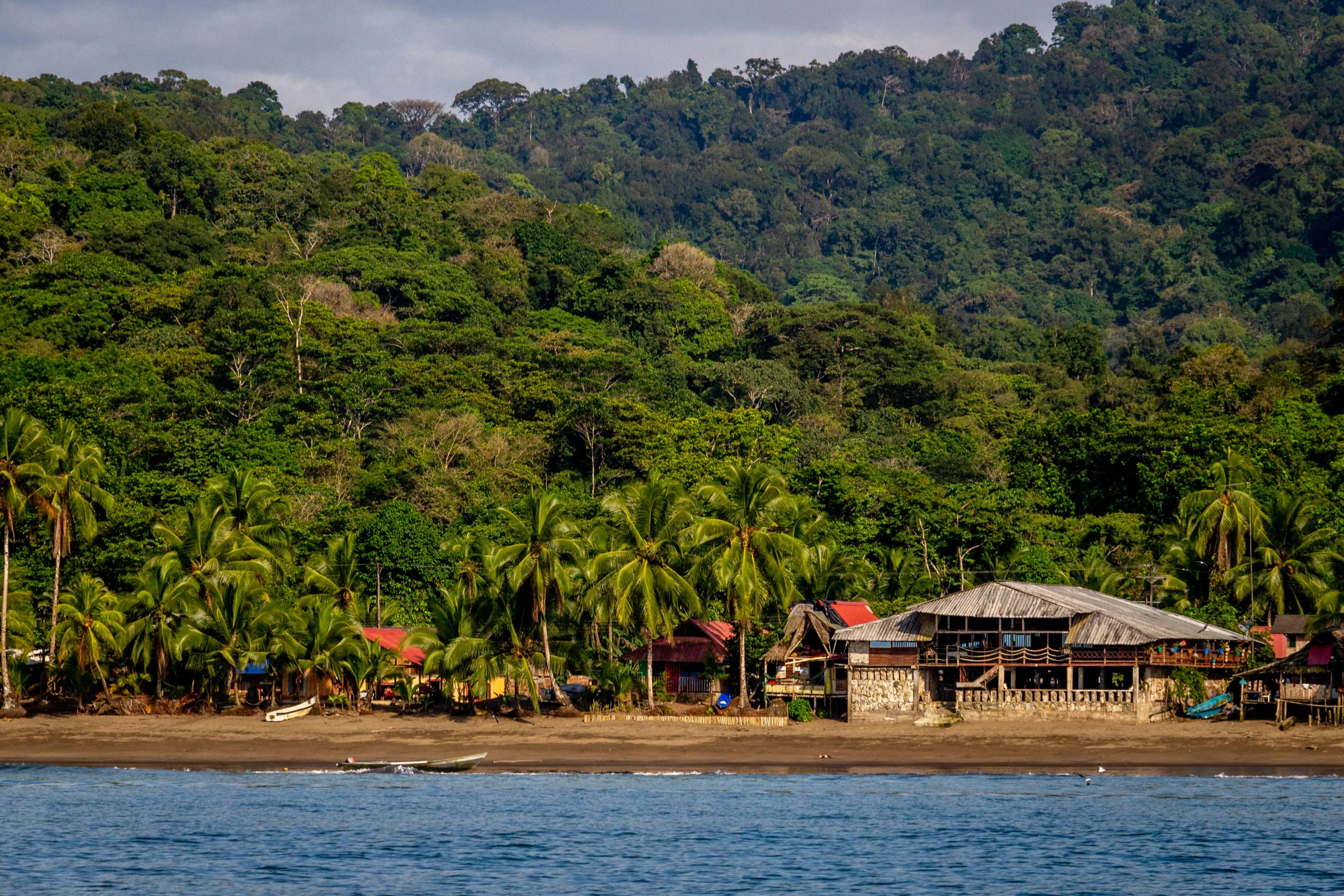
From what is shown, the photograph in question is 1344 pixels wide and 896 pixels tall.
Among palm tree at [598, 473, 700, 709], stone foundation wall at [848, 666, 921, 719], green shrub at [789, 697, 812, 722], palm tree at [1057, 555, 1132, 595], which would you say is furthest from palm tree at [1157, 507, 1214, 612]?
palm tree at [598, 473, 700, 709]

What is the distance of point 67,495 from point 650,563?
1893cm

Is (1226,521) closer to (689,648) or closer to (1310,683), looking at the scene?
(1310,683)

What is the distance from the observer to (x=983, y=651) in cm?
4625

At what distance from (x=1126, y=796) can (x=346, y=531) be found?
34.0 m

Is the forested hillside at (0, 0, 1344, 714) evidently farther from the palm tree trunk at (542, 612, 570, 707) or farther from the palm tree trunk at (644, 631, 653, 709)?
the palm tree trunk at (644, 631, 653, 709)

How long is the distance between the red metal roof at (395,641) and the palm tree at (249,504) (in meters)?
4.26

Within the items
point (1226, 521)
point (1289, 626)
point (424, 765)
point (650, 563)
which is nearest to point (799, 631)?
point (650, 563)

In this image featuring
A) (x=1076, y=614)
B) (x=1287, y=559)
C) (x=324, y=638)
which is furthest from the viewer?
(x=1287, y=559)

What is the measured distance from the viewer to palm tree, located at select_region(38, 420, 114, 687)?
157 ft

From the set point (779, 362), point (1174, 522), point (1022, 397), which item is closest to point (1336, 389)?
point (1174, 522)

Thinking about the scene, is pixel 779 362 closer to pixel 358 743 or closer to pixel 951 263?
pixel 358 743

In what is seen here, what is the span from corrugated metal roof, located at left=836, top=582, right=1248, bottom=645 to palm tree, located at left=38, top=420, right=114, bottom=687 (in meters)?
24.6

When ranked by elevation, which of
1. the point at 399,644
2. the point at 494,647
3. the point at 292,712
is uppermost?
the point at 399,644

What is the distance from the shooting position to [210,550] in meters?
49.3
